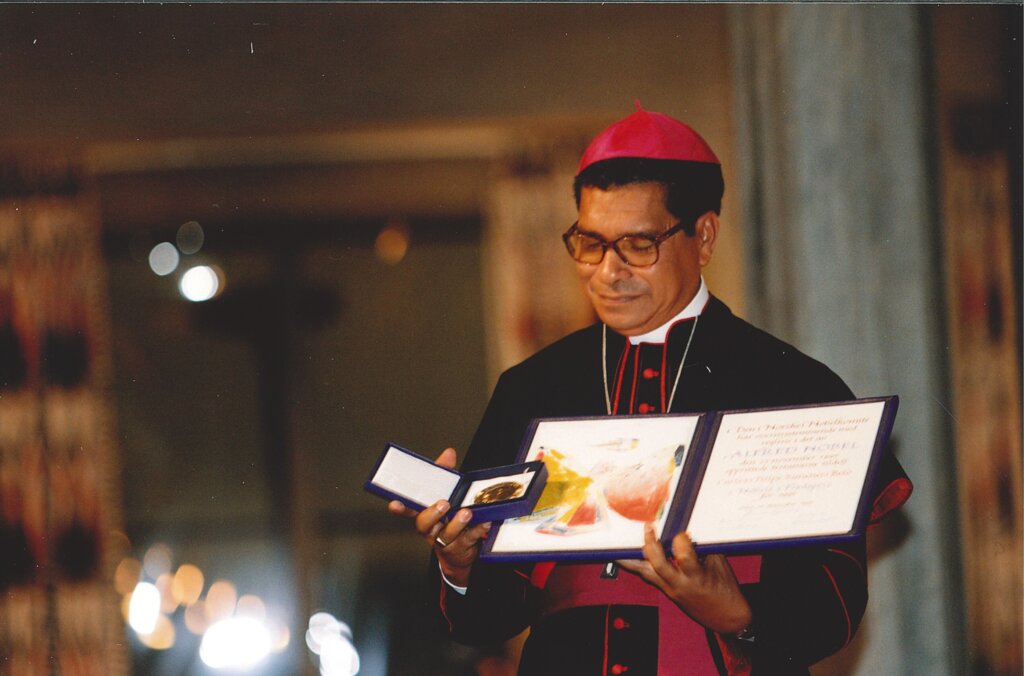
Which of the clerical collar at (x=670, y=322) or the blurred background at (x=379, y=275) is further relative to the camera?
the blurred background at (x=379, y=275)

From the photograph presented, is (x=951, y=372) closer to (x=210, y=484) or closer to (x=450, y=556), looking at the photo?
(x=450, y=556)

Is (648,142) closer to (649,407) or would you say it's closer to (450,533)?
(649,407)

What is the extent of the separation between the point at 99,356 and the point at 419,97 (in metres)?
1.47

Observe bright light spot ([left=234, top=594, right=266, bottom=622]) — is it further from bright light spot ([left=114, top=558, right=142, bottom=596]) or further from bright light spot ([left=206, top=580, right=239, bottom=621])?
bright light spot ([left=114, top=558, right=142, bottom=596])

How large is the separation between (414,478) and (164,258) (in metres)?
2.41

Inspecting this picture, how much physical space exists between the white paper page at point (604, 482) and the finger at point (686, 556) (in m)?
0.05

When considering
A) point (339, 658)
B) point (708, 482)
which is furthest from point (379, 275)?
point (708, 482)

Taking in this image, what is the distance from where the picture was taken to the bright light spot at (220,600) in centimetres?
398

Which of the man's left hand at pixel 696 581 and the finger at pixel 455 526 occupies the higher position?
the finger at pixel 455 526

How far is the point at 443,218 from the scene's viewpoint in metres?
4.18

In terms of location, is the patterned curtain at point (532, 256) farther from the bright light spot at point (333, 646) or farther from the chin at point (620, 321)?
the chin at point (620, 321)

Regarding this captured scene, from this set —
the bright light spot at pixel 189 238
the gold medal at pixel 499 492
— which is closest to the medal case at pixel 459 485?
the gold medal at pixel 499 492

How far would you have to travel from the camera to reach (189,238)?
3879mm

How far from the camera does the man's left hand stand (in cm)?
172
